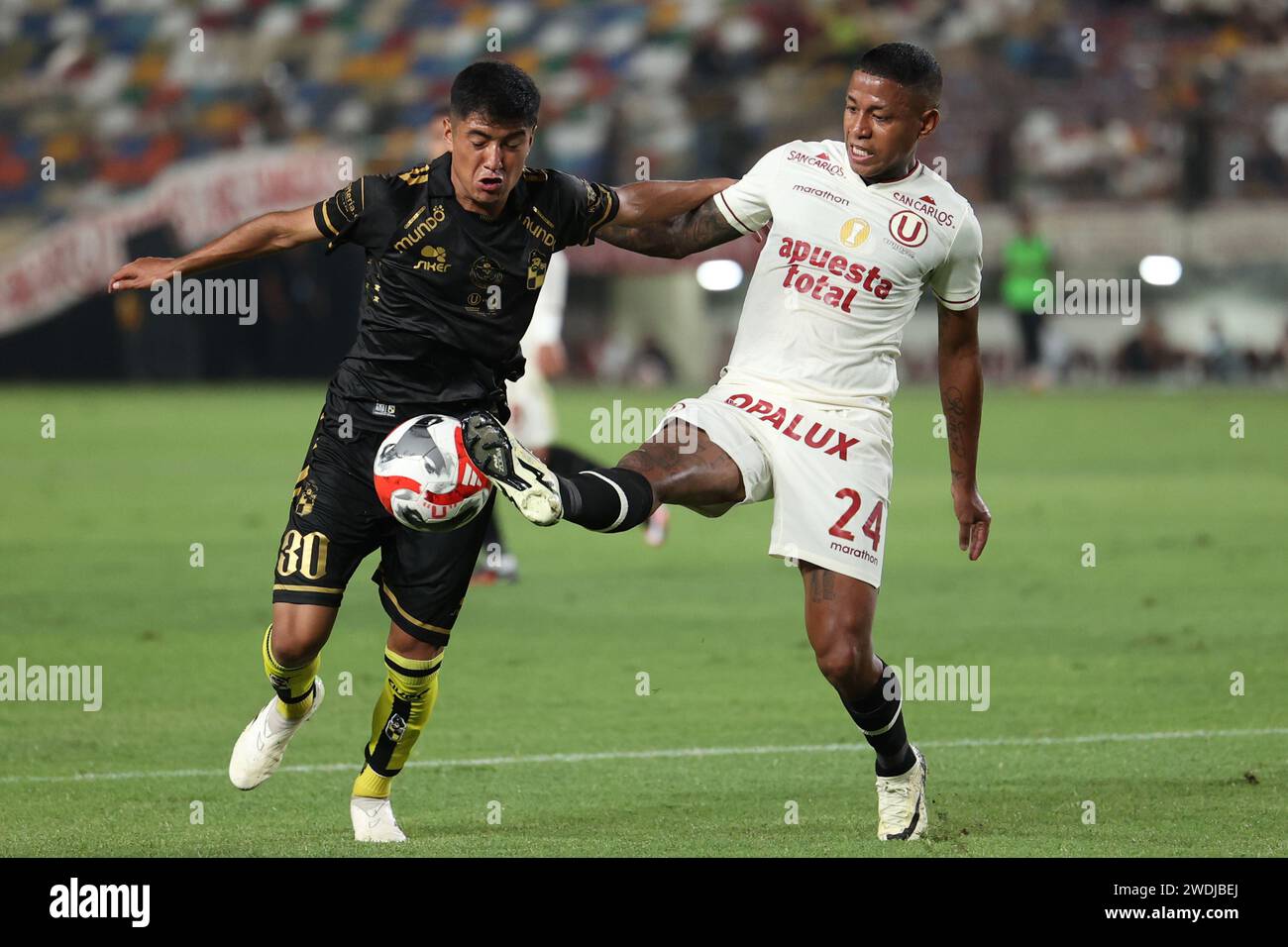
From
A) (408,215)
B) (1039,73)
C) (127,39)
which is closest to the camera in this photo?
(408,215)

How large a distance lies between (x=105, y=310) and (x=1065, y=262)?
42.9 ft

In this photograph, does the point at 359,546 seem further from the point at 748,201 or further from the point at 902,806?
the point at 902,806

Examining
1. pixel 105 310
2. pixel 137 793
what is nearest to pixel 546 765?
pixel 137 793

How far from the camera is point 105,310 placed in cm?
2656

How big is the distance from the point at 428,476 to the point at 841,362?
1384 millimetres

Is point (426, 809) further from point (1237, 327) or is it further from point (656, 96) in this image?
point (656, 96)

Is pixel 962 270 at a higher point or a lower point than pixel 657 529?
lower

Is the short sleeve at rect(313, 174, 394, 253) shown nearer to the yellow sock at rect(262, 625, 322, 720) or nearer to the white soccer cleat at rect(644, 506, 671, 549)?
the yellow sock at rect(262, 625, 322, 720)

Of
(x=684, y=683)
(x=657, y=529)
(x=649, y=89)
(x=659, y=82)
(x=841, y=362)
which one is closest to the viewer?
(x=841, y=362)

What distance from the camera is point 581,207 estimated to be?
5902 mm

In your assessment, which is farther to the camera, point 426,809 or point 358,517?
point 426,809

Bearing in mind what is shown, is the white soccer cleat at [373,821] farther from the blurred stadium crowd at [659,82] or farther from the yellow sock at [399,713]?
the blurred stadium crowd at [659,82]

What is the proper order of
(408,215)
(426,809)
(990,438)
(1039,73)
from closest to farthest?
A: 1. (408,215)
2. (426,809)
3. (990,438)
4. (1039,73)

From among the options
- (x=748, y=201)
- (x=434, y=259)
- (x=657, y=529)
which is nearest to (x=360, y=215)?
(x=434, y=259)
